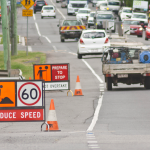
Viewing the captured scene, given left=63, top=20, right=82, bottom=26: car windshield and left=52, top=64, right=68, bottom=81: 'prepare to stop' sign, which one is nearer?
left=52, top=64, right=68, bottom=81: 'prepare to stop' sign

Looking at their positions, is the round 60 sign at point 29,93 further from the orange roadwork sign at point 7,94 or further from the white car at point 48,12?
the white car at point 48,12

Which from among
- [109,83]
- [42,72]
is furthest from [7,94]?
[109,83]

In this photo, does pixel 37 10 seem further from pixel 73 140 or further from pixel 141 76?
pixel 73 140

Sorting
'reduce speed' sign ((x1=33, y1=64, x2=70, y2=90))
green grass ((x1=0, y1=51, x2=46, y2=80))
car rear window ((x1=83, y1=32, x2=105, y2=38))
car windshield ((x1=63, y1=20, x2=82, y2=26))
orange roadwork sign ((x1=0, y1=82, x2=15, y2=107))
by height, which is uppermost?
orange roadwork sign ((x1=0, y1=82, x2=15, y2=107))

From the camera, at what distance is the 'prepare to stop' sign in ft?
61.2

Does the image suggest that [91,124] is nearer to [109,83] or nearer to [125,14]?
[109,83]

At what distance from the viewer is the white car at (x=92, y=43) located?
30.7 meters

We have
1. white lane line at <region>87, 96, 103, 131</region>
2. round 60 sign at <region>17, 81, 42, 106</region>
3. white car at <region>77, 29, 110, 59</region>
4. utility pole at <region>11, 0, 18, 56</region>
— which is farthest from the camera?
utility pole at <region>11, 0, 18, 56</region>

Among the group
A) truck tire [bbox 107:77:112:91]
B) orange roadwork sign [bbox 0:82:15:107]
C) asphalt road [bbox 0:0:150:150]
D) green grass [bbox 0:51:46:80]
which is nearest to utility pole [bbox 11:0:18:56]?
green grass [bbox 0:51:46:80]

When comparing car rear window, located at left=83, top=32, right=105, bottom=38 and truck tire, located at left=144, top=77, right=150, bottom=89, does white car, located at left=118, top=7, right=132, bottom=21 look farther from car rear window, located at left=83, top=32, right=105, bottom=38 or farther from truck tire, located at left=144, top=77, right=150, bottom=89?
truck tire, located at left=144, top=77, right=150, bottom=89

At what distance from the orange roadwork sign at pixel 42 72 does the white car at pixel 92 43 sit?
12305 mm

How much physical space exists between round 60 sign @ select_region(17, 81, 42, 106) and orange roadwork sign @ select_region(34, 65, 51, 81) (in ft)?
25.5

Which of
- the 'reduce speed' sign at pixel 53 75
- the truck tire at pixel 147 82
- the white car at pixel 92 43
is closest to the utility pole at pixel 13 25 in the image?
the white car at pixel 92 43

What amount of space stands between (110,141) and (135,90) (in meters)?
10.9
